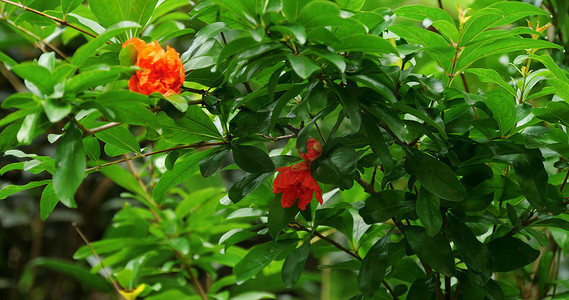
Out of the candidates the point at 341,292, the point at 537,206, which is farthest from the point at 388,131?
the point at 341,292

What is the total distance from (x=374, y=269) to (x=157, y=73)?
333 millimetres

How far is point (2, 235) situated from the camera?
2.31m

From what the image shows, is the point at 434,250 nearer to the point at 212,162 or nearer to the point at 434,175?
the point at 434,175

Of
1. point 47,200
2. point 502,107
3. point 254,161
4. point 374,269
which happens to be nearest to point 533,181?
point 502,107

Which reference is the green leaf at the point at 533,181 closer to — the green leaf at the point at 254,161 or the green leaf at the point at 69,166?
the green leaf at the point at 254,161

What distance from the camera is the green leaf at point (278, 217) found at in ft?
2.19

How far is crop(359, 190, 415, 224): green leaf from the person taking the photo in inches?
25.8

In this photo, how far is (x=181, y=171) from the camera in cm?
69

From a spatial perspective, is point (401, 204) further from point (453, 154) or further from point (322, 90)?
point (322, 90)

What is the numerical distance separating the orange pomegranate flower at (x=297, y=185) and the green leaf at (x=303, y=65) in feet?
0.57

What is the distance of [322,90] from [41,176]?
1.98 meters

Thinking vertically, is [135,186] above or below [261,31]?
below

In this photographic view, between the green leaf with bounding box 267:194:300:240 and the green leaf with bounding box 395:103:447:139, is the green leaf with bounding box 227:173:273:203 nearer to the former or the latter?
the green leaf with bounding box 267:194:300:240

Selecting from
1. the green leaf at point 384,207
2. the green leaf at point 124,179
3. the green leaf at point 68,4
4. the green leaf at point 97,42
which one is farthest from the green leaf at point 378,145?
the green leaf at point 124,179
